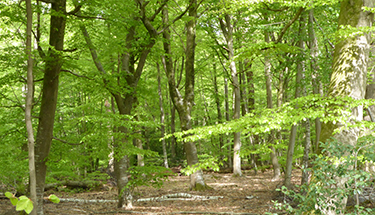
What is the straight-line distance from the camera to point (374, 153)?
2801 millimetres

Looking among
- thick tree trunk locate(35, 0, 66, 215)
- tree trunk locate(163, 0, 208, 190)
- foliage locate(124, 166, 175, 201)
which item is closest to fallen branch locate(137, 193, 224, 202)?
tree trunk locate(163, 0, 208, 190)

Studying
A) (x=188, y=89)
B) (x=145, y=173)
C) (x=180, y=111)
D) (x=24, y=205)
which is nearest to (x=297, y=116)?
(x=24, y=205)

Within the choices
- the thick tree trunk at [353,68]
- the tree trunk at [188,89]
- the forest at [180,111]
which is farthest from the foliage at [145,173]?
the thick tree trunk at [353,68]

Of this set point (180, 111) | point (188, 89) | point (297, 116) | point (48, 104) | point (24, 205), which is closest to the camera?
point (24, 205)

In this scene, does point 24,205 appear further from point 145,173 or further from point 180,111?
point 180,111

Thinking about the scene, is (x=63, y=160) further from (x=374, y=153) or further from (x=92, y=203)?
(x=374, y=153)

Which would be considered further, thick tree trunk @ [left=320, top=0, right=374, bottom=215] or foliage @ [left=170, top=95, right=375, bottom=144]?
thick tree trunk @ [left=320, top=0, right=374, bottom=215]

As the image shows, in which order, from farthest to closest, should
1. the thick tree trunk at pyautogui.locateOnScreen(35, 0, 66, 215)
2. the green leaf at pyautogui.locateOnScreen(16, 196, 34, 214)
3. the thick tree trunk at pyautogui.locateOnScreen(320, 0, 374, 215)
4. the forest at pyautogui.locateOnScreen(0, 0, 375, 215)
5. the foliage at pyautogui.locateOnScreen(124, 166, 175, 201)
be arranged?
the foliage at pyautogui.locateOnScreen(124, 166, 175, 201) → the thick tree trunk at pyautogui.locateOnScreen(35, 0, 66, 215) → the thick tree trunk at pyautogui.locateOnScreen(320, 0, 374, 215) → the forest at pyautogui.locateOnScreen(0, 0, 375, 215) → the green leaf at pyautogui.locateOnScreen(16, 196, 34, 214)

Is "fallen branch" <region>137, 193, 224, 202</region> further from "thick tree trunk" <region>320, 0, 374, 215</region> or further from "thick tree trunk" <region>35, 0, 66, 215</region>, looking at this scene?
"thick tree trunk" <region>320, 0, 374, 215</region>

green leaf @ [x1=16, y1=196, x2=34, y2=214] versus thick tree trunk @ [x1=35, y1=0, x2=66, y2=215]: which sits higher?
thick tree trunk @ [x1=35, y1=0, x2=66, y2=215]

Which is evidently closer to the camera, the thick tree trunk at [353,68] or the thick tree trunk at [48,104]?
the thick tree trunk at [353,68]

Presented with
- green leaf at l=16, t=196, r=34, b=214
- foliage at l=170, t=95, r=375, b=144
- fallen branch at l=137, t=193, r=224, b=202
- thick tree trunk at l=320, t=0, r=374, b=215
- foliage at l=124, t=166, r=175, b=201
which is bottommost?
fallen branch at l=137, t=193, r=224, b=202

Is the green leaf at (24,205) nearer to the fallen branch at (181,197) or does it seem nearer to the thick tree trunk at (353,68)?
the thick tree trunk at (353,68)

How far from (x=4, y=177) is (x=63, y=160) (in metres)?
2.19
